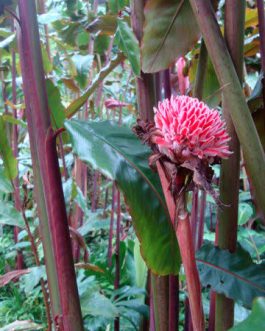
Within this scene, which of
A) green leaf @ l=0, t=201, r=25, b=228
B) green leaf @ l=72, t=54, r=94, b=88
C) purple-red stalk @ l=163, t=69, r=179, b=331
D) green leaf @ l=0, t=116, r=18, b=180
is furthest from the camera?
green leaf @ l=72, t=54, r=94, b=88

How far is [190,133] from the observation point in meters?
0.29

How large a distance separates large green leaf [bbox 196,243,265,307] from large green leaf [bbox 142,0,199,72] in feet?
0.93

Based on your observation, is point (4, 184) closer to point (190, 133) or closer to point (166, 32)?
point (166, 32)

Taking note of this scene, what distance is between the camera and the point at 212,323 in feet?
2.17

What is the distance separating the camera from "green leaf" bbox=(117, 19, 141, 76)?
548 millimetres

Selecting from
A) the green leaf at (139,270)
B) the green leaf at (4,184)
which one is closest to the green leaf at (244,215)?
the green leaf at (139,270)

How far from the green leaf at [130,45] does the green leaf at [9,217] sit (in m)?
0.43

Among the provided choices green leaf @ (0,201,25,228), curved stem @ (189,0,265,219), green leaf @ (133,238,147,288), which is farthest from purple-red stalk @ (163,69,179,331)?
green leaf @ (133,238,147,288)

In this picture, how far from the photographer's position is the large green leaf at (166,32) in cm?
53

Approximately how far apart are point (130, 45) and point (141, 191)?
25 centimetres

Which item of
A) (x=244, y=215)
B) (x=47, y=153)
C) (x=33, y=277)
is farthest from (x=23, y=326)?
(x=244, y=215)

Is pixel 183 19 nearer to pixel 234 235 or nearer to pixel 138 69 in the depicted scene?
pixel 138 69

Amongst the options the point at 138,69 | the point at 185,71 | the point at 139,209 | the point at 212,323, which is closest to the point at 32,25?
the point at 138,69

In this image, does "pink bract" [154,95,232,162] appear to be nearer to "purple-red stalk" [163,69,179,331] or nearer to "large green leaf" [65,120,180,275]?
"large green leaf" [65,120,180,275]
